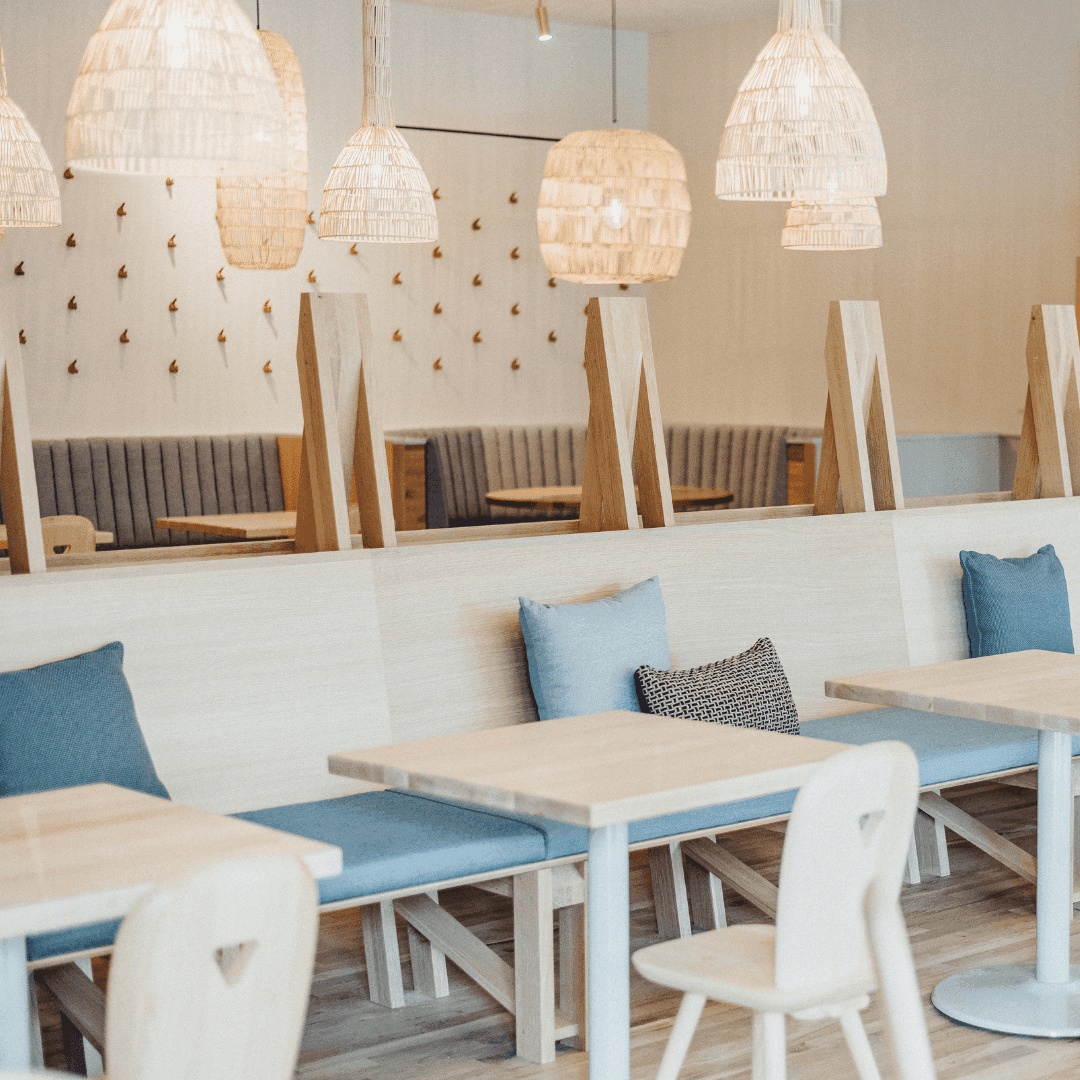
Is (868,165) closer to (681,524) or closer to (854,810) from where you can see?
(681,524)

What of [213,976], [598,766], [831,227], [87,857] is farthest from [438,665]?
[831,227]

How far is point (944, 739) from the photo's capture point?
12.9 ft

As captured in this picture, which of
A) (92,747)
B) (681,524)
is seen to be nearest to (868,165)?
(681,524)

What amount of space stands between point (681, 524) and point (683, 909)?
1031 mm

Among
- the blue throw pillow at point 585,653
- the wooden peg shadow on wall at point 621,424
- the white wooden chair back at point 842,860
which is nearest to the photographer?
the white wooden chair back at point 842,860

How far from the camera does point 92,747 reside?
2.86 metres

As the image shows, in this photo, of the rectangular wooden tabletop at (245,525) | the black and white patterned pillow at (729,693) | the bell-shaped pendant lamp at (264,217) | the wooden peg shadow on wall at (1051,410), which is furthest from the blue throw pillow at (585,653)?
the rectangular wooden tabletop at (245,525)

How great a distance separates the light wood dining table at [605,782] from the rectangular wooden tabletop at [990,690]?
1.85 feet

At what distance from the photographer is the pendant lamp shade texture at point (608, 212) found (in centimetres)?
523

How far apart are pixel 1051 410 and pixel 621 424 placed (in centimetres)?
176

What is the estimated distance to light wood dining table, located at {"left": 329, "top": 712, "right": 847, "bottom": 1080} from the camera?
241cm

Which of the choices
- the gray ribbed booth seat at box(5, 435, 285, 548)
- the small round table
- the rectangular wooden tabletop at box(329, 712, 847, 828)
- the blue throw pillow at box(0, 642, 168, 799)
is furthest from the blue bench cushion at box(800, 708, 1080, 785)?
the gray ribbed booth seat at box(5, 435, 285, 548)

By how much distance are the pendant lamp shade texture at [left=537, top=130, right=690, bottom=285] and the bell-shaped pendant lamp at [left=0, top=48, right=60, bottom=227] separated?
1.67 metres

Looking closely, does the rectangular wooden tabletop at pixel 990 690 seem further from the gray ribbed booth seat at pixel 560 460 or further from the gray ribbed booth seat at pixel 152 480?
the gray ribbed booth seat at pixel 152 480
